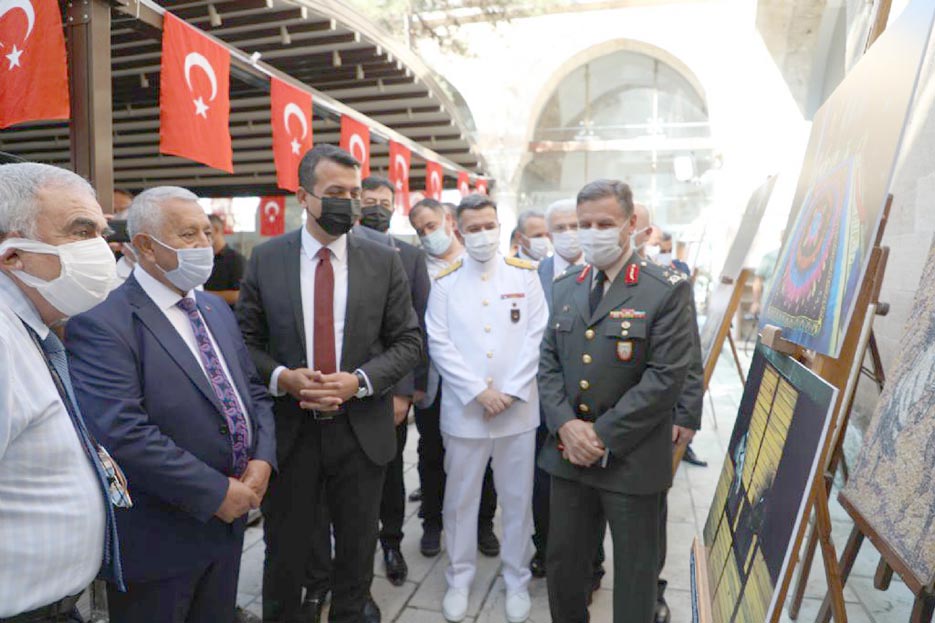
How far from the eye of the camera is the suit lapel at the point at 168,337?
174 centimetres

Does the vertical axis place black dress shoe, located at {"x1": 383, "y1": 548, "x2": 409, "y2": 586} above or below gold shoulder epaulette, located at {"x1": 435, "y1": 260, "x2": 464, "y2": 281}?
below

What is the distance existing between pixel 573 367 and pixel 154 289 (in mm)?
1469

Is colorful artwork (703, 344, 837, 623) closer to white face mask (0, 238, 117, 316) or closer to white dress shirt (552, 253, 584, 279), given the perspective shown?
white face mask (0, 238, 117, 316)

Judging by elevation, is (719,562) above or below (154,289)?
below

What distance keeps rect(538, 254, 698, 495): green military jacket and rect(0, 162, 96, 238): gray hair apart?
1.69 m

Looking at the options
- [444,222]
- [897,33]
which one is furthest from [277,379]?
[897,33]

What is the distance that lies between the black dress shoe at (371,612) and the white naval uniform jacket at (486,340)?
831mm

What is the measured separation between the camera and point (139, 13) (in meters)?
3.04

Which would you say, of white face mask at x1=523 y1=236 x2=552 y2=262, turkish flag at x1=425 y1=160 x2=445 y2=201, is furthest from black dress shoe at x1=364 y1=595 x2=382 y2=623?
turkish flag at x1=425 y1=160 x2=445 y2=201

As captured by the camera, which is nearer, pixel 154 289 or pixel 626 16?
pixel 154 289

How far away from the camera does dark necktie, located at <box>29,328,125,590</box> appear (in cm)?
138

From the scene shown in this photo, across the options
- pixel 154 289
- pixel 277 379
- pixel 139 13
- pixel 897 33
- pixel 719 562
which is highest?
pixel 139 13

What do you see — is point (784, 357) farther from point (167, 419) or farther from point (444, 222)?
point (444, 222)

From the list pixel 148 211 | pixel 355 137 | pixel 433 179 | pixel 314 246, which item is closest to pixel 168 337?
pixel 148 211
